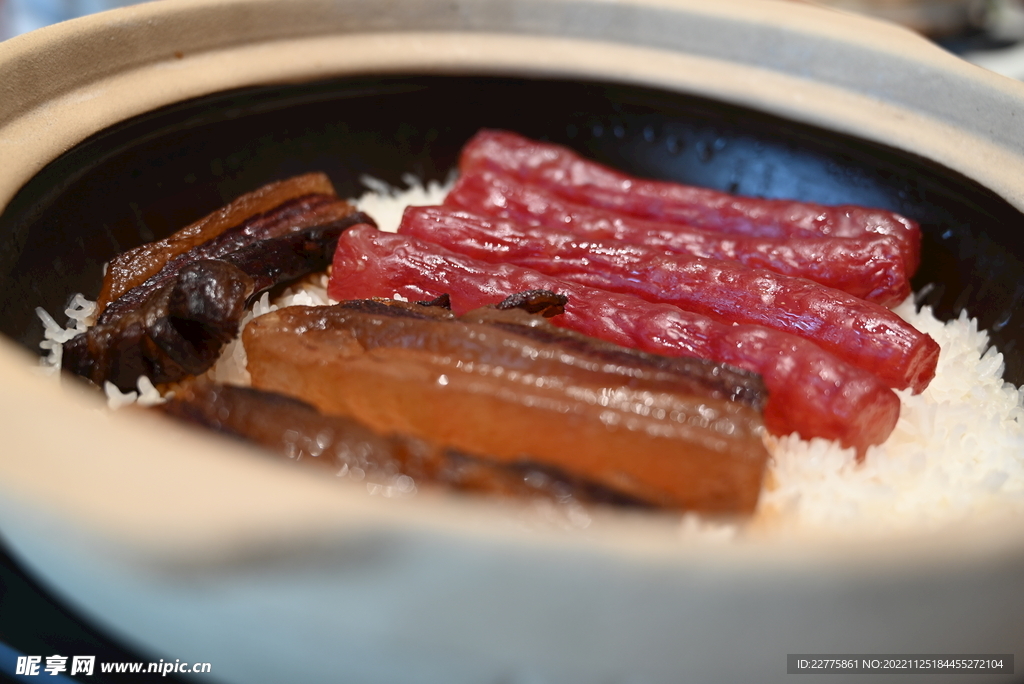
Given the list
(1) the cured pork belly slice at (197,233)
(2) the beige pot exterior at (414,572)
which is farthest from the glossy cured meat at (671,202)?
(2) the beige pot exterior at (414,572)

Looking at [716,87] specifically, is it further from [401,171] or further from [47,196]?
[47,196]

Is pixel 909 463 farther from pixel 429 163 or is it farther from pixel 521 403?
pixel 429 163

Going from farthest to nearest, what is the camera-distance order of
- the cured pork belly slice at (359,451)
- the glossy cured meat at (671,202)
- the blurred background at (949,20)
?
the blurred background at (949,20), the glossy cured meat at (671,202), the cured pork belly slice at (359,451)

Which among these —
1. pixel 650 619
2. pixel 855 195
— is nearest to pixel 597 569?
pixel 650 619

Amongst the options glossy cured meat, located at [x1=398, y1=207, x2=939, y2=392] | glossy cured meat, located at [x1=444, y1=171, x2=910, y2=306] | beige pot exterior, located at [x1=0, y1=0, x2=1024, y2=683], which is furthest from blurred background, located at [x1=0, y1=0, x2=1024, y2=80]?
beige pot exterior, located at [x1=0, y1=0, x2=1024, y2=683]

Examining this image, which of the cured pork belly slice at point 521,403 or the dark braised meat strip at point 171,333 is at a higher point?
the dark braised meat strip at point 171,333

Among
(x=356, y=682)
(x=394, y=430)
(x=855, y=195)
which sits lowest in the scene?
(x=356, y=682)

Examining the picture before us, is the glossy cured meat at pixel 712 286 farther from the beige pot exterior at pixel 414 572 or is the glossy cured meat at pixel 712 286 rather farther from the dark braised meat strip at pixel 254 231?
the beige pot exterior at pixel 414 572
